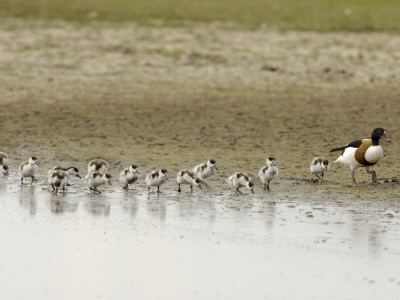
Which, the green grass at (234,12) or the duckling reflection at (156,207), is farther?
the green grass at (234,12)

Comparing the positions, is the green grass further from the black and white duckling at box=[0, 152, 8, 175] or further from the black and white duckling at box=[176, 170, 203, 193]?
the black and white duckling at box=[176, 170, 203, 193]

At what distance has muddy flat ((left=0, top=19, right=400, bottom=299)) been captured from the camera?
1007cm

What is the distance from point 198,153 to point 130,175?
10.8 feet

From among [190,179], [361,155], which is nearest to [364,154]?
[361,155]

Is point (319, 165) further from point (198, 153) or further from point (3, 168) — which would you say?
point (3, 168)

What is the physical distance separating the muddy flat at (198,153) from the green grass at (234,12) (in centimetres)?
114

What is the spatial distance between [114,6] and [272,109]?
12.9 m

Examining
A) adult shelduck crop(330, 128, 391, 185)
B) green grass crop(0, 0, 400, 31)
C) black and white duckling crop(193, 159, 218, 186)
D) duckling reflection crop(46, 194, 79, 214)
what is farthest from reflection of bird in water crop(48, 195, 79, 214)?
green grass crop(0, 0, 400, 31)

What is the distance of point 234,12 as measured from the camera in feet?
108

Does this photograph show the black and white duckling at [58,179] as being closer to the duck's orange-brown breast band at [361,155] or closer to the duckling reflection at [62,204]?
the duckling reflection at [62,204]

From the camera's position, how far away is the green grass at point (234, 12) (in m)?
31.2

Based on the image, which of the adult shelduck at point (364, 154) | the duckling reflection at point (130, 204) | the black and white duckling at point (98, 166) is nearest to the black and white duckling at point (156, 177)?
the duckling reflection at point (130, 204)

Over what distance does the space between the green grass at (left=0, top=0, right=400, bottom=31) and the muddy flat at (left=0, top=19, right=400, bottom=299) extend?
3.74 ft

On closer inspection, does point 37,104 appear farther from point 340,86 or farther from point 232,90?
point 340,86
